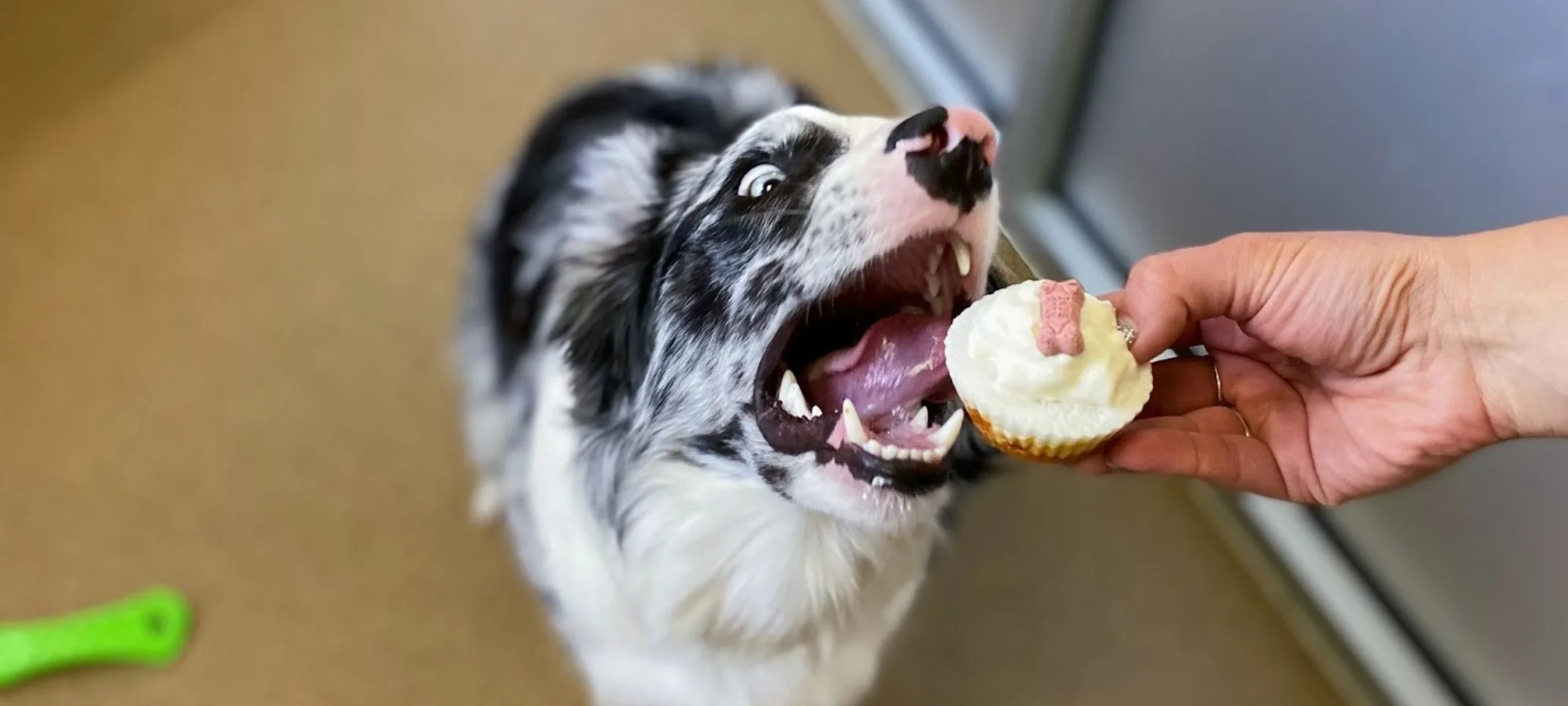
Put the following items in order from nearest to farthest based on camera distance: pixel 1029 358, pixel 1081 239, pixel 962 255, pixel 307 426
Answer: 1. pixel 1029 358
2. pixel 962 255
3. pixel 307 426
4. pixel 1081 239

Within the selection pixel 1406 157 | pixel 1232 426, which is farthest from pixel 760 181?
pixel 1406 157

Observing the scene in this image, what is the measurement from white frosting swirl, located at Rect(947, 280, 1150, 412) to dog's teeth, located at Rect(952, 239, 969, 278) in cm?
8

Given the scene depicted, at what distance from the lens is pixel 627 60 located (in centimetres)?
278

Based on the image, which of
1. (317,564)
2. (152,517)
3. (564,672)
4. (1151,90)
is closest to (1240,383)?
(1151,90)

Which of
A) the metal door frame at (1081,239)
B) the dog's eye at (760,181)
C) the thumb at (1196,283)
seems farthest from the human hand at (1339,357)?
the metal door frame at (1081,239)

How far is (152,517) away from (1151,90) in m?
1.95

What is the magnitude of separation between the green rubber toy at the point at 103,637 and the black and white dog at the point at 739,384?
0.62 metres

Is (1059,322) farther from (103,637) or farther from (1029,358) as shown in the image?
(103,637)

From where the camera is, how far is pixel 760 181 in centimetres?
125

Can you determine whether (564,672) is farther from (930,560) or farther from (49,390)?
(49,390)

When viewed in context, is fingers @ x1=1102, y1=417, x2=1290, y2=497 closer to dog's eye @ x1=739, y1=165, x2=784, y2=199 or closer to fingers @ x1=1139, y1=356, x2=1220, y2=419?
fingers @ x1=1139, y1=356, x2=1220, y2=419

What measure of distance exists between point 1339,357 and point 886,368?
0.46 metres

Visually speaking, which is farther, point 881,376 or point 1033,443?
point 881,376

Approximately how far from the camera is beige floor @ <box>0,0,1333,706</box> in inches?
80.4
